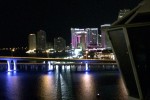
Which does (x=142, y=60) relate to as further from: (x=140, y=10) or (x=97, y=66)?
(x=97, y=66)

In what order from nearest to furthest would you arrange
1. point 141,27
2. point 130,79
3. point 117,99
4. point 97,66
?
point 141,27
point 130,79
point 117,99
point 97,66

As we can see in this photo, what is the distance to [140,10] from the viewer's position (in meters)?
28.6

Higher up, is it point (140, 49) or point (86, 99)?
point (140, 49)

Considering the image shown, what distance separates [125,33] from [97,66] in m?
132

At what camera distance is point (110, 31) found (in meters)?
30.5

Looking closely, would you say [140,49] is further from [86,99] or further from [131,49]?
[86,99]

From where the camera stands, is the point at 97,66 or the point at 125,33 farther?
the point at 97,66

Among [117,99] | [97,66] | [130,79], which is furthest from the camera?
[97,66]

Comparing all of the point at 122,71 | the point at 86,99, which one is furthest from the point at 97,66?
the point at 122,71

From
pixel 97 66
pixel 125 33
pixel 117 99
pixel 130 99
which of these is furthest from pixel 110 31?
pixel 97 66

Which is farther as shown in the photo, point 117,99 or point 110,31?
point 117,99

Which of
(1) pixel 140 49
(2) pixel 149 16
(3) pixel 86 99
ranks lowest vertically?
(3) pixel 86 99

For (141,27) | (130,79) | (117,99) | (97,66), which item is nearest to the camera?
(141,27)

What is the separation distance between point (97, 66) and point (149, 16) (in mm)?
131924
